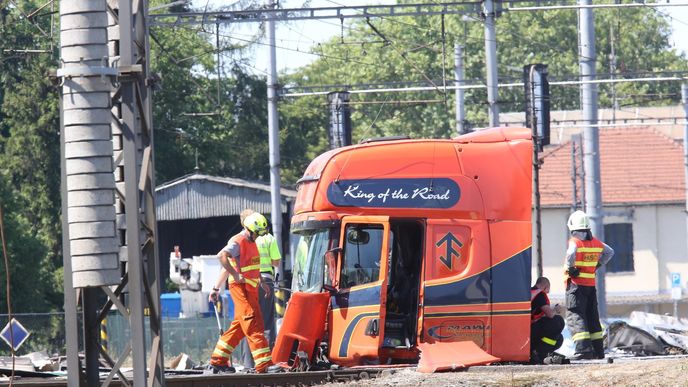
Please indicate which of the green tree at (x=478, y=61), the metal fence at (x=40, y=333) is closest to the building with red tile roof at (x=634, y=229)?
the green tree at (x=478, y=61)

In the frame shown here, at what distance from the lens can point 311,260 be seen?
53.3 feet

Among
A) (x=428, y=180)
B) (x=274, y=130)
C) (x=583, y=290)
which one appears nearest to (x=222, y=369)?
(x=428, y=180)

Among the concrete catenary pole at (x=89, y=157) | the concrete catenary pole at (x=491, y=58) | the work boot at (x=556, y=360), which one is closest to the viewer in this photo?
the concrete catenary pole at (x=89, y=157)

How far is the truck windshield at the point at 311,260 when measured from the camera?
630 inches

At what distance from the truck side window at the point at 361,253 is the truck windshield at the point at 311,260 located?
0.94 feet

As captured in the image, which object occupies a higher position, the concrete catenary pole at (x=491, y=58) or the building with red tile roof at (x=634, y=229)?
the concrete catenary pole at (x=491, y=58)

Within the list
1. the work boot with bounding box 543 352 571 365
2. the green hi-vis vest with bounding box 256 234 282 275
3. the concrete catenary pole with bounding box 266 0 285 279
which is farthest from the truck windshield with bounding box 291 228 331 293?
the concrete catenary pole with bounding box 266 0 285 279

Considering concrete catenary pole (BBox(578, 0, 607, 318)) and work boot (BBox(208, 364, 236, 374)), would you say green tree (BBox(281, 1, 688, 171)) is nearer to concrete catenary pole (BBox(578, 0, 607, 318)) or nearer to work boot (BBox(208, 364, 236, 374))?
concrete catenary pole (BBox(578, 0, 607, 318))

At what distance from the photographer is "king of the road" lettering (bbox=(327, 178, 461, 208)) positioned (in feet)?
51.9

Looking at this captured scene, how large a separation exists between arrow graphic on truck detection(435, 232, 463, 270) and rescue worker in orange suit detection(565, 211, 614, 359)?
1.53 metres

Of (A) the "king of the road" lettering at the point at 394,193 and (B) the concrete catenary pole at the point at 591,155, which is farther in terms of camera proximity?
(B) the concrete catenary pole at the point at 591,155

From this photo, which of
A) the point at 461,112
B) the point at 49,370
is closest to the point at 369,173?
the point at 49,370

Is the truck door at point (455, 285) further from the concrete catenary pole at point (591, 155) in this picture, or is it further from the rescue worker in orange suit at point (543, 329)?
the concrete catenary pole at point (591, 155)

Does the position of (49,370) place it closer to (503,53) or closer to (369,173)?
(369,173)
